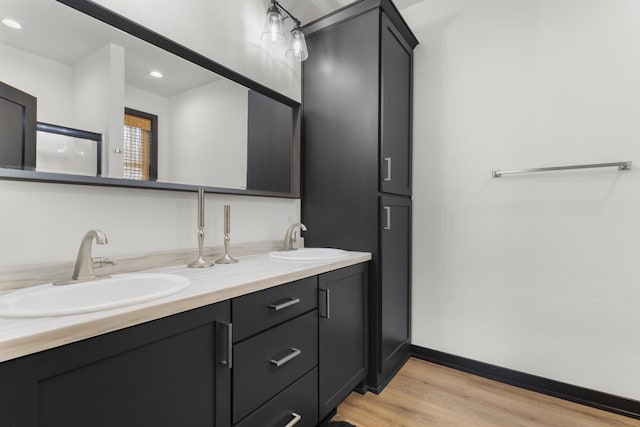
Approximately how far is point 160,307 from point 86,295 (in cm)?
38

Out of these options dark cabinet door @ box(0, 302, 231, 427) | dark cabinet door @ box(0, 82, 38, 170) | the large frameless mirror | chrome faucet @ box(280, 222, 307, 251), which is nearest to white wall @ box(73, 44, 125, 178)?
the large frameless mirror

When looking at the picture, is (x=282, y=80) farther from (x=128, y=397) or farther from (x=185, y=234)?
(x=128, y=397)

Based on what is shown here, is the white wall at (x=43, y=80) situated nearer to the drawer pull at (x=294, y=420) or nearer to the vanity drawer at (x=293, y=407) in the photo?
the vanity drawer at (x=293, y=407)

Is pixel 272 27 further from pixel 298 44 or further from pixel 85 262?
pixel 85 262

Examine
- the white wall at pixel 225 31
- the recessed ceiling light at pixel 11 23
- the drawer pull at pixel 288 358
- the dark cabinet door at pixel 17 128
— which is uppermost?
the white wall at pixel 225 31

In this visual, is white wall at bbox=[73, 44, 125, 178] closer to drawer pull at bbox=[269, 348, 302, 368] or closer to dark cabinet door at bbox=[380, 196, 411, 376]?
drawer pull at bbox=[269, 348, 302, 368]

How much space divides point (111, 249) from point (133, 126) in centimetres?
49

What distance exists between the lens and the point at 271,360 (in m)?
1.10

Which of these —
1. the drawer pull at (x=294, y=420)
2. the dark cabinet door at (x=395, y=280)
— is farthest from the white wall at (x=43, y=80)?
the dark cabinet door at (x=395, y=280)

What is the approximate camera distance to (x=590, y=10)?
1.67m

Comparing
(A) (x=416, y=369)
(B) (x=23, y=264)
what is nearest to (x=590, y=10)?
(A) (x=416, y=369)

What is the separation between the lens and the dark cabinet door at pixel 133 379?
0.57 m

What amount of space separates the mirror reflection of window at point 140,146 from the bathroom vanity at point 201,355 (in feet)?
Result: 1.37

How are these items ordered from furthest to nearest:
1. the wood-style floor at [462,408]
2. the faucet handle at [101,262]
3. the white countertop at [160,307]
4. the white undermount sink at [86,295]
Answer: the wood-style floor at [462,408]
the faucet handle at [101,262]
the white undermount sink at [86,295]
the white countertop at [160,307]
